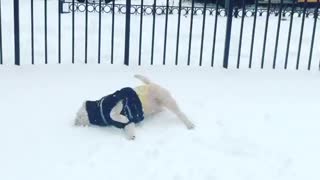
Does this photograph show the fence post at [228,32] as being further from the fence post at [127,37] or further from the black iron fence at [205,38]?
the fence post at [127,37]

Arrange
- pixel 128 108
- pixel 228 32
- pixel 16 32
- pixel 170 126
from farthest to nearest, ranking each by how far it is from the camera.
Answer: pixel 228 32 → pixel 16 32 → pixel 170 126 → pixel 128 108

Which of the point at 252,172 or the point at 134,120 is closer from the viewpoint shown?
the point at 252,172

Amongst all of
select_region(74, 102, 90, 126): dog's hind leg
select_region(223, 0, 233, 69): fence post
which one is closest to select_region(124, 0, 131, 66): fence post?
select_region(223, 0, 233, 69): fence post

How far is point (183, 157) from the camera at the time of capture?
397 cm

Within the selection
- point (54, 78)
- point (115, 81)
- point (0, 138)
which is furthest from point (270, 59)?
point (0, 138)

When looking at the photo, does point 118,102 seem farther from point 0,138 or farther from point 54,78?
point 54,78

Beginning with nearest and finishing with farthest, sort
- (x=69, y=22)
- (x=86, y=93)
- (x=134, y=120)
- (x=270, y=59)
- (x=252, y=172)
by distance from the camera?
1. (x=252, y=172)
2. (x=134, y=120)
3. (x=86, y=93)
4. (x=270, y=59)
5. (x=69, y=22)

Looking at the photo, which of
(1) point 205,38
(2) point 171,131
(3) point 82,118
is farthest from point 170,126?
(1) point 205,38

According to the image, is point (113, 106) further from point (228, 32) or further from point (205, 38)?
point (205, 38)

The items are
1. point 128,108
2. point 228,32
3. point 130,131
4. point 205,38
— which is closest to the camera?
point 130,131

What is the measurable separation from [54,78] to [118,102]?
5.23 ft

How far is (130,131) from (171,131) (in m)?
0.36

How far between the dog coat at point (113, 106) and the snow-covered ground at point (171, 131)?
86mm

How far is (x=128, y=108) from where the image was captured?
14.4ft
